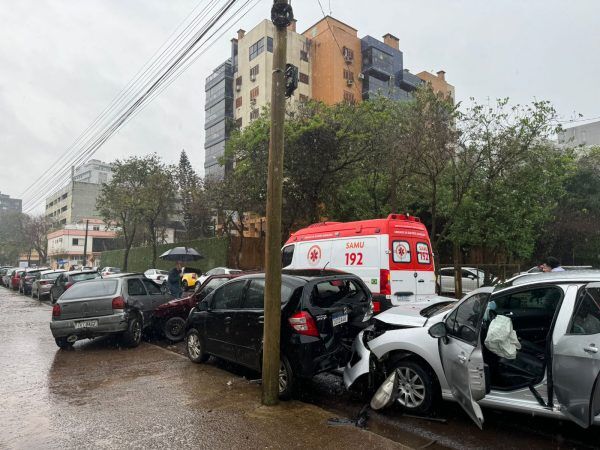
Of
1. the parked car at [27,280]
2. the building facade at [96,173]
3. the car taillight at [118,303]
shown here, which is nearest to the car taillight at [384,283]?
the car taillight at [118,303]

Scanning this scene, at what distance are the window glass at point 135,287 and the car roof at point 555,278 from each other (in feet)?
24.6

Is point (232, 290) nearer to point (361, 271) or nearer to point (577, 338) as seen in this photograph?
point (361, 271)

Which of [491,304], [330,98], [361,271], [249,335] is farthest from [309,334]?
[330,98]

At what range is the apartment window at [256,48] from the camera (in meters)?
51.8

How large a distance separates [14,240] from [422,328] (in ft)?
259

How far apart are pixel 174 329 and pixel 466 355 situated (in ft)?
23.0

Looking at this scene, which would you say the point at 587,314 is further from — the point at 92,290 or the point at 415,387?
the point at 92,290

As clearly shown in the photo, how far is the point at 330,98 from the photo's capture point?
52312mm

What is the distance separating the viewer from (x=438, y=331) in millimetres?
4477

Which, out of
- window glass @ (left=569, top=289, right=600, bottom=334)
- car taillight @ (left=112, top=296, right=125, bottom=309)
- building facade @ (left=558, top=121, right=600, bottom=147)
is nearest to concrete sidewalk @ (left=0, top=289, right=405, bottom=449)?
car taillight @ (left=112, top=296, right=125, bottom=309)

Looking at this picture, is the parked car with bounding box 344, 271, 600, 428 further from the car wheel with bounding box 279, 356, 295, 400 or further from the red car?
the red car

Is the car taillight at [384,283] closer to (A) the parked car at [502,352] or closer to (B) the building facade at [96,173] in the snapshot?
(A) the parked car at [502,352]

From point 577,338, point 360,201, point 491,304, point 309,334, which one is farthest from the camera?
point 360,201

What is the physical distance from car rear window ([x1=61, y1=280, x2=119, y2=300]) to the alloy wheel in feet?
20.7
